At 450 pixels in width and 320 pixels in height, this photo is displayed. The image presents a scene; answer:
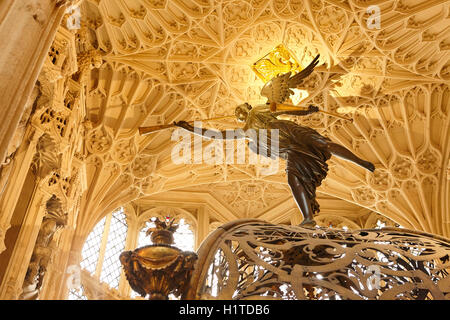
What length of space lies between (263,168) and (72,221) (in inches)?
278

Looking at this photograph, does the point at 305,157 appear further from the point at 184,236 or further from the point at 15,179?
the point at 184,236

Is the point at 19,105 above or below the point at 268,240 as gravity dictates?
above

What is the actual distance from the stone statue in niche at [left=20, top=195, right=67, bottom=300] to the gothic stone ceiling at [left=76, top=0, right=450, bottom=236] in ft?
14.1

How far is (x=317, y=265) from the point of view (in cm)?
384

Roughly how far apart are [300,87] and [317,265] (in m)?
10.8

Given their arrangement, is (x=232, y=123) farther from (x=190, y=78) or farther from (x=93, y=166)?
(x=93, y=166)

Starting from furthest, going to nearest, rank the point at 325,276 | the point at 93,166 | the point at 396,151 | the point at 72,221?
1. the point at 396,151
2. the point at 93,166
3. the point at 72,221
4. the point at 325,276

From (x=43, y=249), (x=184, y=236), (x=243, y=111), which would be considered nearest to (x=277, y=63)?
(x=184, y=236)

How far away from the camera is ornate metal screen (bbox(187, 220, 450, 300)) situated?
329 centimetres

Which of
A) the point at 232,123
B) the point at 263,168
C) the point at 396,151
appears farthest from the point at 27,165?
the point at 396,151

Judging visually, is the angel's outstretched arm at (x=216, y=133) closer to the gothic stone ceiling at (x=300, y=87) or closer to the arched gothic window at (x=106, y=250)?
the gothic stone ceiling at (x=300, y=87)

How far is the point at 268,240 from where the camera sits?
13.0 ft

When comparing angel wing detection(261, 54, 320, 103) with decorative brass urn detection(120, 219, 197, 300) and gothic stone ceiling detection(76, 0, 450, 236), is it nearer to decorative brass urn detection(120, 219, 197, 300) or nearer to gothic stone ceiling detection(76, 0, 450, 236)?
decorative brass urn detection(120, 219, 197, 300)

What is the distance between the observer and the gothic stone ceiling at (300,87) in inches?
507
